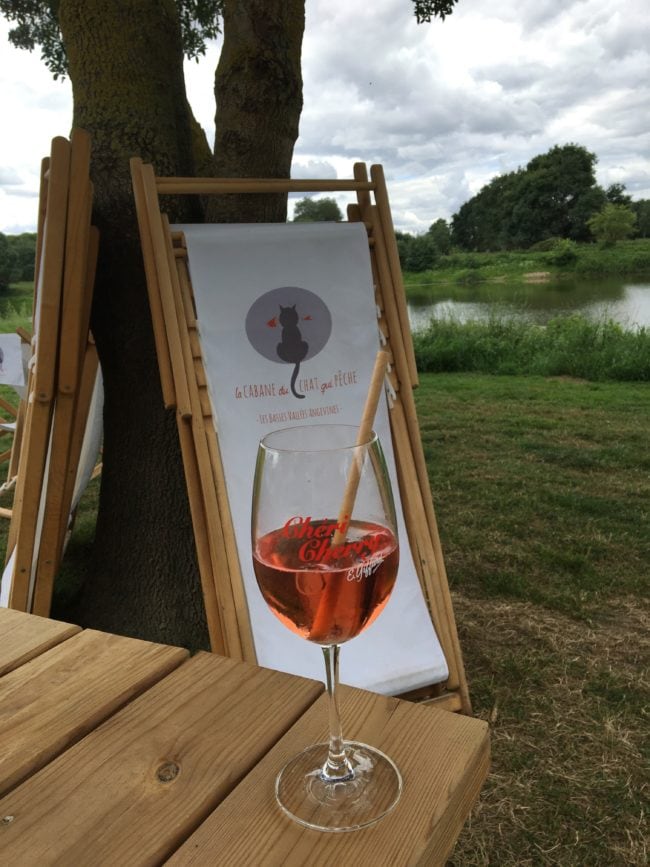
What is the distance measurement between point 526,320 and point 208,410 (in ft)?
28.2

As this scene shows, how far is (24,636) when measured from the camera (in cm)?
88

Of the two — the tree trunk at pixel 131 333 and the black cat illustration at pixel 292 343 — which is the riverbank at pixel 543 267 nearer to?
the tree trunk at pixel 131 333

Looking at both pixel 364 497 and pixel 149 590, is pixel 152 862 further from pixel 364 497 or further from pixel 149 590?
pixel 149 590

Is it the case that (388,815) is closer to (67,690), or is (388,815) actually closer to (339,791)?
(339,791)

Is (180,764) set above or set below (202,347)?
below

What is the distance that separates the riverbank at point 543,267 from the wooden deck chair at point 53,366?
22.4 meters

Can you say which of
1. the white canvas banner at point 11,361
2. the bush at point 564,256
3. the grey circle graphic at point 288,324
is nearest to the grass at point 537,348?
the white canvas banner at point 11,361

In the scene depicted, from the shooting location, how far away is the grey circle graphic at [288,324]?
2064 mm

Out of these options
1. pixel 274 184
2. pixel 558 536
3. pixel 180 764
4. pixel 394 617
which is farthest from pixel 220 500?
pixel 558 536

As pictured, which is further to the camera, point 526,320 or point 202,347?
point 526,320

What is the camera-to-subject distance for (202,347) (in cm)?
200

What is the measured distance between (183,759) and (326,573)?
0.24 meters

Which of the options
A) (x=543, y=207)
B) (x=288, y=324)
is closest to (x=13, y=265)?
(x=288, y=324)

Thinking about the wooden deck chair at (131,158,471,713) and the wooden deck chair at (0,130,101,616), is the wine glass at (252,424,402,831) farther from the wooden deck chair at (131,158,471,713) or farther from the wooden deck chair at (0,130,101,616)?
the wooden deck chair at (0,130,101,616)
